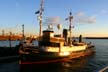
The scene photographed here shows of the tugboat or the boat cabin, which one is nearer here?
the tugboat

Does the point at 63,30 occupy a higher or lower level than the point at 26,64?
higher

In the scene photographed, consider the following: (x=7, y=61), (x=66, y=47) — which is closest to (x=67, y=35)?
(x=66, y=47)

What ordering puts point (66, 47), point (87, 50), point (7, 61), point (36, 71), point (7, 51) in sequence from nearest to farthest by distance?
point (36, 71) → point (7, 61) → point (66, 47) → point (7, 51) → point (87, 50)

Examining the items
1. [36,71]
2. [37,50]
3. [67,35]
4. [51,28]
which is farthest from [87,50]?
[36,71]

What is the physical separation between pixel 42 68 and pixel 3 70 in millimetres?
7710

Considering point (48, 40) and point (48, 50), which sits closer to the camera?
point (48, 50)

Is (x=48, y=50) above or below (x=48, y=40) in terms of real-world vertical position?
below

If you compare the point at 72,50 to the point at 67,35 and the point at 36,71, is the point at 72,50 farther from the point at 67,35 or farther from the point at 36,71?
the point at 36,71

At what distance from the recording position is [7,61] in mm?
53750

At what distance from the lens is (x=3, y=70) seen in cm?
4281

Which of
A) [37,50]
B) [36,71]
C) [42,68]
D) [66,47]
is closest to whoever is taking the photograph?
[36,71]

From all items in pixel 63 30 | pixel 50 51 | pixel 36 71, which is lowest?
pixel 36 71

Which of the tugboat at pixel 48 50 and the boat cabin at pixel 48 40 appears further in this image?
the boat cabin at pixel 48 40

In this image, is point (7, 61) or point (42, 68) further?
point (7, 61)
